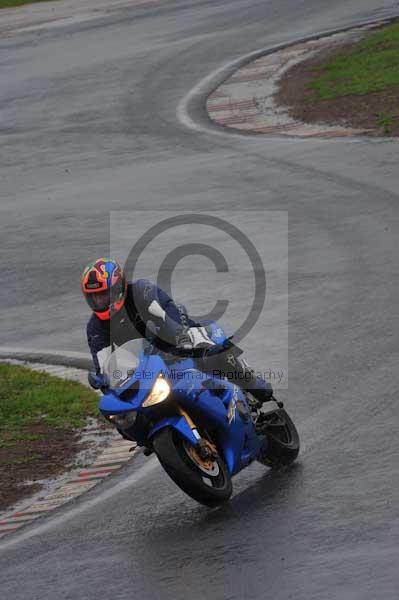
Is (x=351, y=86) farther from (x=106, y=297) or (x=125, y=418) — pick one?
(x=125, y=418)

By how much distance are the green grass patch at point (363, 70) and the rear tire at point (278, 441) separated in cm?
1524

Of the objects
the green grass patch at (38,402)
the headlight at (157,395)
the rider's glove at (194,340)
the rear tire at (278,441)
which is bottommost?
the green grass patch at (38,402)

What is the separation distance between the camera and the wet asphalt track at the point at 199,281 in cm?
782

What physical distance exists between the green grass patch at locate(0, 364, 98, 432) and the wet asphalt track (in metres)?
1.11

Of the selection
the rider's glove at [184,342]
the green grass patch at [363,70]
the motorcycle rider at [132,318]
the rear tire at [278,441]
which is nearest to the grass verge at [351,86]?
the green grass patch at [363,70]

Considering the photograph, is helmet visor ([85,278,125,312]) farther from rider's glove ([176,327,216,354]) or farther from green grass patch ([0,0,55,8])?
green grass patch ([0,0,55,8])

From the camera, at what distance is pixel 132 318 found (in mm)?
9047

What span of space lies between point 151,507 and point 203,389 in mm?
1081

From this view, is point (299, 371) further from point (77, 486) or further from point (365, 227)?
point (365, 227)

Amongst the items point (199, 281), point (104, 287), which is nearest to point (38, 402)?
point (199, 281)

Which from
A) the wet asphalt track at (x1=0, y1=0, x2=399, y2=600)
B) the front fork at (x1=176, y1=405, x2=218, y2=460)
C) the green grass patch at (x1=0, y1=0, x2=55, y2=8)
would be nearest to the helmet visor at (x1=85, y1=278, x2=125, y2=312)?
the front fork at (x1=176, y1=405, x2=218, y2=460)

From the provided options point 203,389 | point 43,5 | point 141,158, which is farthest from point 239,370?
point 43,5

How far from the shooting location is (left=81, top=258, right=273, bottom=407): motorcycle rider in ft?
29.0

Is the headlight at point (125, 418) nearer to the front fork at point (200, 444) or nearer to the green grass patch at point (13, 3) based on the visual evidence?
the front fork at point (200, 444)
